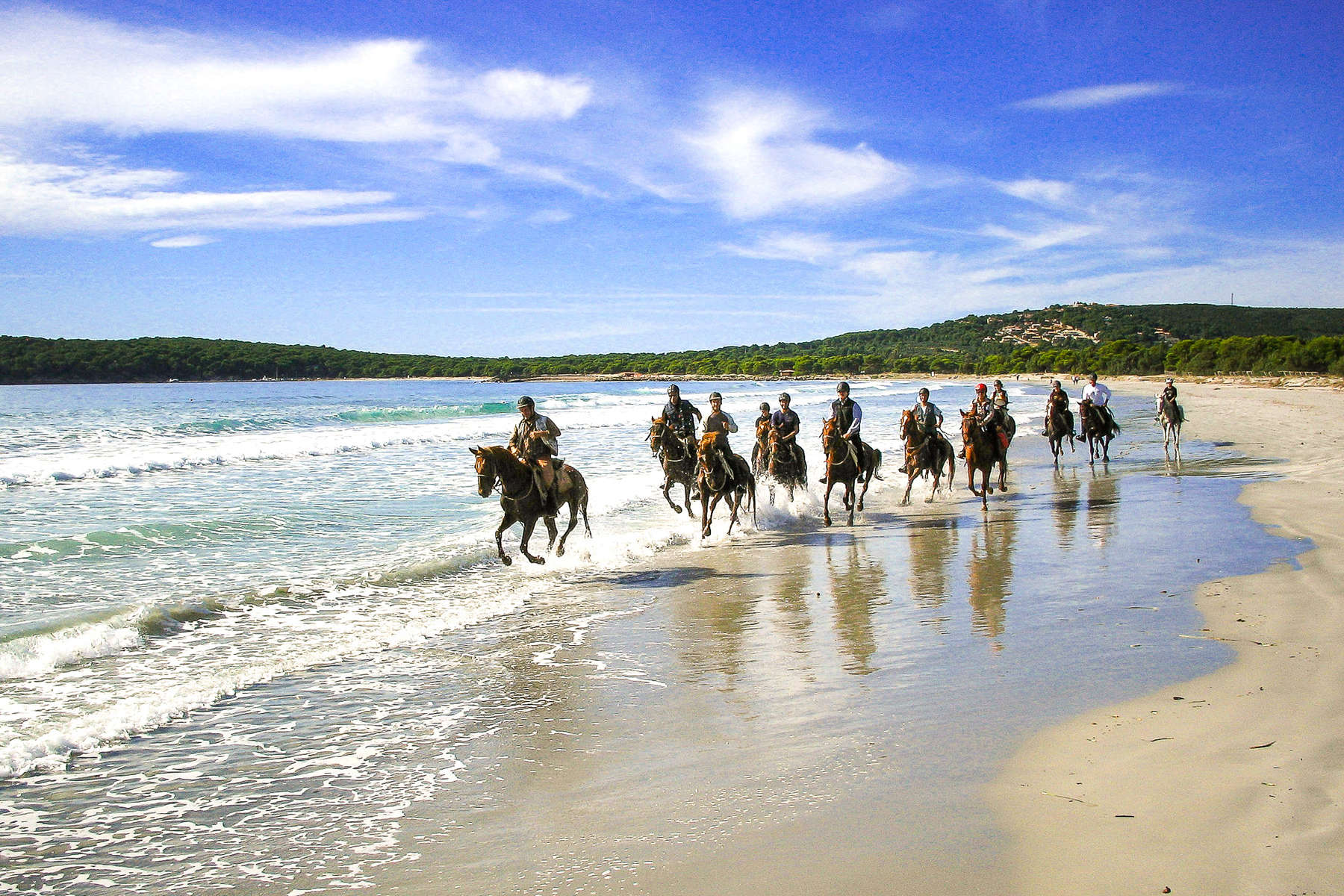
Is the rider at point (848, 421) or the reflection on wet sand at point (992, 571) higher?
the rider at point (848, 421)

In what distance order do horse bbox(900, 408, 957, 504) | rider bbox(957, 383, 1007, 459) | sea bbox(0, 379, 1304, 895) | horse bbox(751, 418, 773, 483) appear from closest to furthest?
sea bbox(0, 379, 1304, 895) → horse bbox(751, 418, 773, 483) → rider bbox(957, 383, 1007, 459) → horse bbox(900, 408, 957, 504)

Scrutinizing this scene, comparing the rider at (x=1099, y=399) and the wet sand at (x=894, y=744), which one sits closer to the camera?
the wet sand at (x=894, y=744)

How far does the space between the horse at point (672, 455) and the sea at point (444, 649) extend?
2.82 ft

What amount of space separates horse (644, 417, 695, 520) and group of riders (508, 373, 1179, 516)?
4.5 inches

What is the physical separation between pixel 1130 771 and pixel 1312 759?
3.06ft

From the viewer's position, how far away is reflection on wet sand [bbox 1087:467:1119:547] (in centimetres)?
1262

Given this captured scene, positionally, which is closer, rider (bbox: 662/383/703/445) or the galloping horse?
rider (bbox: 662/383/703/445)

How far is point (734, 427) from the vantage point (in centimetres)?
1480

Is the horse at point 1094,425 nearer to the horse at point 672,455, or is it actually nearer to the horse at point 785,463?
the horse at point 785,463

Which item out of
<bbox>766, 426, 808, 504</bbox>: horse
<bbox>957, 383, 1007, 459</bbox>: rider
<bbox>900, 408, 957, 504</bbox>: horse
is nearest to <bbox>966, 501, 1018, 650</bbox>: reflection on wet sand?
<bbox>957, 383, 1007, 459</bbox>: rider

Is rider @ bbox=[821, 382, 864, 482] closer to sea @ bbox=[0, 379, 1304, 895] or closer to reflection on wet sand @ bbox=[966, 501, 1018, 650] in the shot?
sea @ bbox=[0, 379, 1304, 895]

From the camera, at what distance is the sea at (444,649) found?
4.66 metres

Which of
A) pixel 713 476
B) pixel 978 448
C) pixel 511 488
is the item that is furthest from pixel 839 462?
pixel 511 488

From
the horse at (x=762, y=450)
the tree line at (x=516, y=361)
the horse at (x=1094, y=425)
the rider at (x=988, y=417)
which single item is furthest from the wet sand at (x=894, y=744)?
the tree line at (x=516, y=361)
